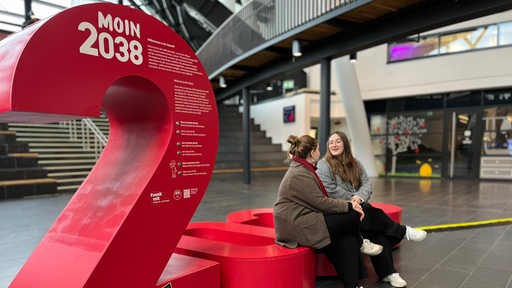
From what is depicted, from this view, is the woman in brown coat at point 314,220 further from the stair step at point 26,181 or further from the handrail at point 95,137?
the handrail at point 95,137

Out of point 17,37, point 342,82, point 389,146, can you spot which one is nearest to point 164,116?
point 17,37

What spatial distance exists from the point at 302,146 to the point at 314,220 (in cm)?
61

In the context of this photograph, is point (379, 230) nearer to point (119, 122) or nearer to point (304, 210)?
point (304, 210)

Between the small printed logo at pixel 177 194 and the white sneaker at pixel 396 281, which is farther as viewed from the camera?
the white sneaker at pixel 396 281

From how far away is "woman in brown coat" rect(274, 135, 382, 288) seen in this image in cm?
274

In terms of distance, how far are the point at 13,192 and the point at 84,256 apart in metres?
7.92

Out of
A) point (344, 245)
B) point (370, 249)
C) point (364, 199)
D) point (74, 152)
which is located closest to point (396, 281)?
point (370, 249)

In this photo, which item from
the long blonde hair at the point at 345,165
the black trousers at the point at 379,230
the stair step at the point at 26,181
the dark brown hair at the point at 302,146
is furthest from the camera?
the stair step at the point at 26,181

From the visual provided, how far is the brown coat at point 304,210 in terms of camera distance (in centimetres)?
274

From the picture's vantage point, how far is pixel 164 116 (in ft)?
7.54

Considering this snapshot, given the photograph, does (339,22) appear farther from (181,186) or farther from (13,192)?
(13,192)

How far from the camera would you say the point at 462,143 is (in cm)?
1154

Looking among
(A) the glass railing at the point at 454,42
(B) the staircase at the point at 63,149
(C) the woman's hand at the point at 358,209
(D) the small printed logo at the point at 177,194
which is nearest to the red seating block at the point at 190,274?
(D) the small printed logo at the point at 177,194

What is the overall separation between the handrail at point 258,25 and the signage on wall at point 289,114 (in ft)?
15.9
